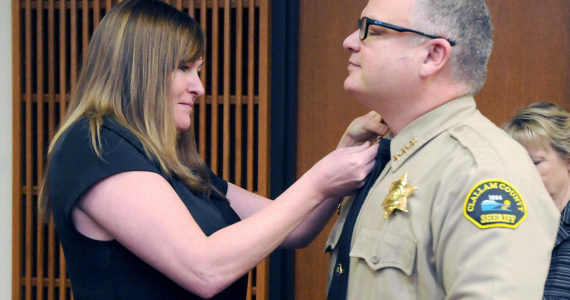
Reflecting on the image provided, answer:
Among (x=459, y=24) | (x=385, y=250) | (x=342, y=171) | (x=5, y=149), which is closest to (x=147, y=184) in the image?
(x=342, y=171)

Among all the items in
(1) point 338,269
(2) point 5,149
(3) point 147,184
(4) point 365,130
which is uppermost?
(4) point 365,130

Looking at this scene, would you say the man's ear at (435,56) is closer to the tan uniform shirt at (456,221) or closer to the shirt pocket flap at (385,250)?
the tan uniform shirt at (456,221)

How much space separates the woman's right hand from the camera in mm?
1525

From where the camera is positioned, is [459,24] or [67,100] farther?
[67,100]

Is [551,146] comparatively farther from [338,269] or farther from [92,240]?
[92,240]

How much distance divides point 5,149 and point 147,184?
2.08 meters

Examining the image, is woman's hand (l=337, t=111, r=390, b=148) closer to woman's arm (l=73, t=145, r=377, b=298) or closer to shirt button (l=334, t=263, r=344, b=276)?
woman's arm (l=73, t=145, r=377, b=298)

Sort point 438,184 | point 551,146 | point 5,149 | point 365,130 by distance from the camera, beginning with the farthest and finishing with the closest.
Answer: point 5,149 → point 551,146 → point 365,130 → point 438,184

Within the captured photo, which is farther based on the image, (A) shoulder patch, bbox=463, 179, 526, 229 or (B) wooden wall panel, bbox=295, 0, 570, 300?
(B) wooden wall panel, bbox=295, 0, 570, 300

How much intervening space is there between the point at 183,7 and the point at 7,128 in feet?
3.74

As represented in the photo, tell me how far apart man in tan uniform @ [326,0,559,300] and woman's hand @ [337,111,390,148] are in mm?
100

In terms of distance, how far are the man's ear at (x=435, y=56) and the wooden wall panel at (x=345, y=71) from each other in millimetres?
1598

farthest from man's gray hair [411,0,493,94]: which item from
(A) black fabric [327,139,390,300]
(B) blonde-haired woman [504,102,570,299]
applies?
(B) blonde-haired woman [504,102,570,299]

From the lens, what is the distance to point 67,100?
317 cm
